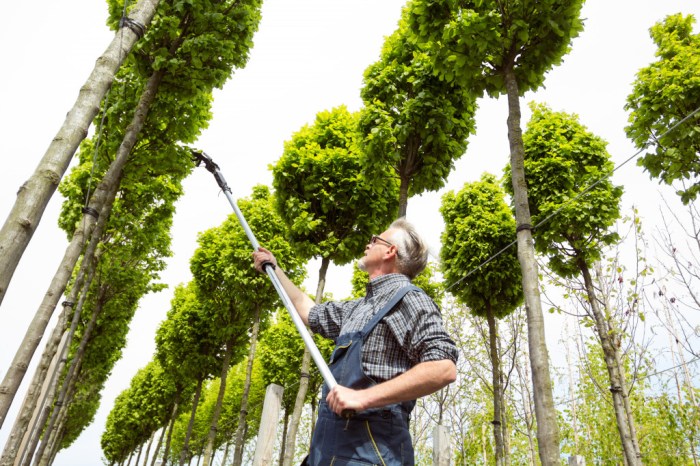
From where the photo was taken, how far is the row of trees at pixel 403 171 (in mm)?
6004

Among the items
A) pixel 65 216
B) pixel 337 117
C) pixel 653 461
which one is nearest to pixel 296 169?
pixel 337 117

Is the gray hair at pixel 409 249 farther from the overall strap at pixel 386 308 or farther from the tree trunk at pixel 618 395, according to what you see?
the tree trunk at pixel 618 395

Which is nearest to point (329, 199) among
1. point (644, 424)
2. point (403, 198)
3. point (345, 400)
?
point (403, 198)

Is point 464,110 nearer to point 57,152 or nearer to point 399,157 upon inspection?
point 399,157

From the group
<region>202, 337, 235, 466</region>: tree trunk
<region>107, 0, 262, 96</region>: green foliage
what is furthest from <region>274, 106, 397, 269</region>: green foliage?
<region>202, 337, 235, 466</region>: tree trunk

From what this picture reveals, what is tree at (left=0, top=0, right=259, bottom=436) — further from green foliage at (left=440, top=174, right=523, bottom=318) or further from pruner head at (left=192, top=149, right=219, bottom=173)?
green foliage at (left=440, top=174, right=523, bottom=318)

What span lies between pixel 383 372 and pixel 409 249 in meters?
0.80

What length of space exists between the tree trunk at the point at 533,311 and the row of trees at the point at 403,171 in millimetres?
18

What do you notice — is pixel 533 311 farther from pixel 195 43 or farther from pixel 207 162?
pixel 195 43

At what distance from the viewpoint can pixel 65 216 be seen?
1329 centimetres

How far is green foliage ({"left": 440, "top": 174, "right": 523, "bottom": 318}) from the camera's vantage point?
36.1ft

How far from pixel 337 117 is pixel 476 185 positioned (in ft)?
14.8

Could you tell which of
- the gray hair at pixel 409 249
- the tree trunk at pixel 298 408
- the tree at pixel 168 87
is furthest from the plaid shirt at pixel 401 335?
the tree trunk at pixel 298 408

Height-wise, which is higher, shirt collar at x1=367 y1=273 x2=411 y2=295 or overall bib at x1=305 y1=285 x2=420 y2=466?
shirt collar at x1=367 y1=273 x2=411 y2=295
